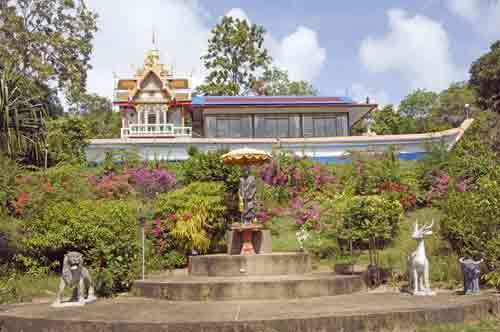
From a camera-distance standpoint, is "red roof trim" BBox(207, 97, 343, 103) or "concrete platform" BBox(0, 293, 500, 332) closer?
"concrete platform" BBox(0, 293, 500, 332)

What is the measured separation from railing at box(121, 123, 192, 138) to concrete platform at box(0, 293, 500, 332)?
1995cm

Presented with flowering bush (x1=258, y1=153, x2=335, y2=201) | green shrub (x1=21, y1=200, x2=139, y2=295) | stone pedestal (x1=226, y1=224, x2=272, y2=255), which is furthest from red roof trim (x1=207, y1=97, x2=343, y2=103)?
green shrub (x1=21, y1=200, x2=139, y2=295)

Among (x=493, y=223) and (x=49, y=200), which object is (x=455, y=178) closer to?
(x=493, y=223)

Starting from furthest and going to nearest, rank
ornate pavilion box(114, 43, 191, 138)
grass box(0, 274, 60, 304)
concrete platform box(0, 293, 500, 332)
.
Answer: ornate pavilion box(114, 43, 191, 138)
grass box(0, 274, 60, 304)
concrete platform box(0, 293, 500, 332)

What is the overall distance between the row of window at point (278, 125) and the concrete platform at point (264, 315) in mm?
20729

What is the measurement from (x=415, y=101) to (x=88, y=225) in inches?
1679

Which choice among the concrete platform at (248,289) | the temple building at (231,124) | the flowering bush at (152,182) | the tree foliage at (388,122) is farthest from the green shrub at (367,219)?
the tree foliage at (388,122)

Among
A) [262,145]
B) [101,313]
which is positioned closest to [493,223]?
[101,313]

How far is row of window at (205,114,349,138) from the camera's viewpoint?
29.5 meters

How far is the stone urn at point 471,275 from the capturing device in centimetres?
942

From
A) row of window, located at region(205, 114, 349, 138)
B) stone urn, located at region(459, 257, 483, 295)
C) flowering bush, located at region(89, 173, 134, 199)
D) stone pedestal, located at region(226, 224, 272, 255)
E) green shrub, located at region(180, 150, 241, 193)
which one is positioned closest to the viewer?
stone urn, located at region(459, 257, 483, 295)

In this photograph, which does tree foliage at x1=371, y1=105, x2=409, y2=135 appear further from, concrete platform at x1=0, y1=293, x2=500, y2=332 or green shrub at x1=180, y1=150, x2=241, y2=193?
concrete platform at x1=0, y1=293, x2=500, y2=332

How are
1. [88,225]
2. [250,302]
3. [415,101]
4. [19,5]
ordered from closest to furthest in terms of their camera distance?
[250,302], [88,225], [19,5], [415,101]

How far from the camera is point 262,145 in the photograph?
83.8 ft
